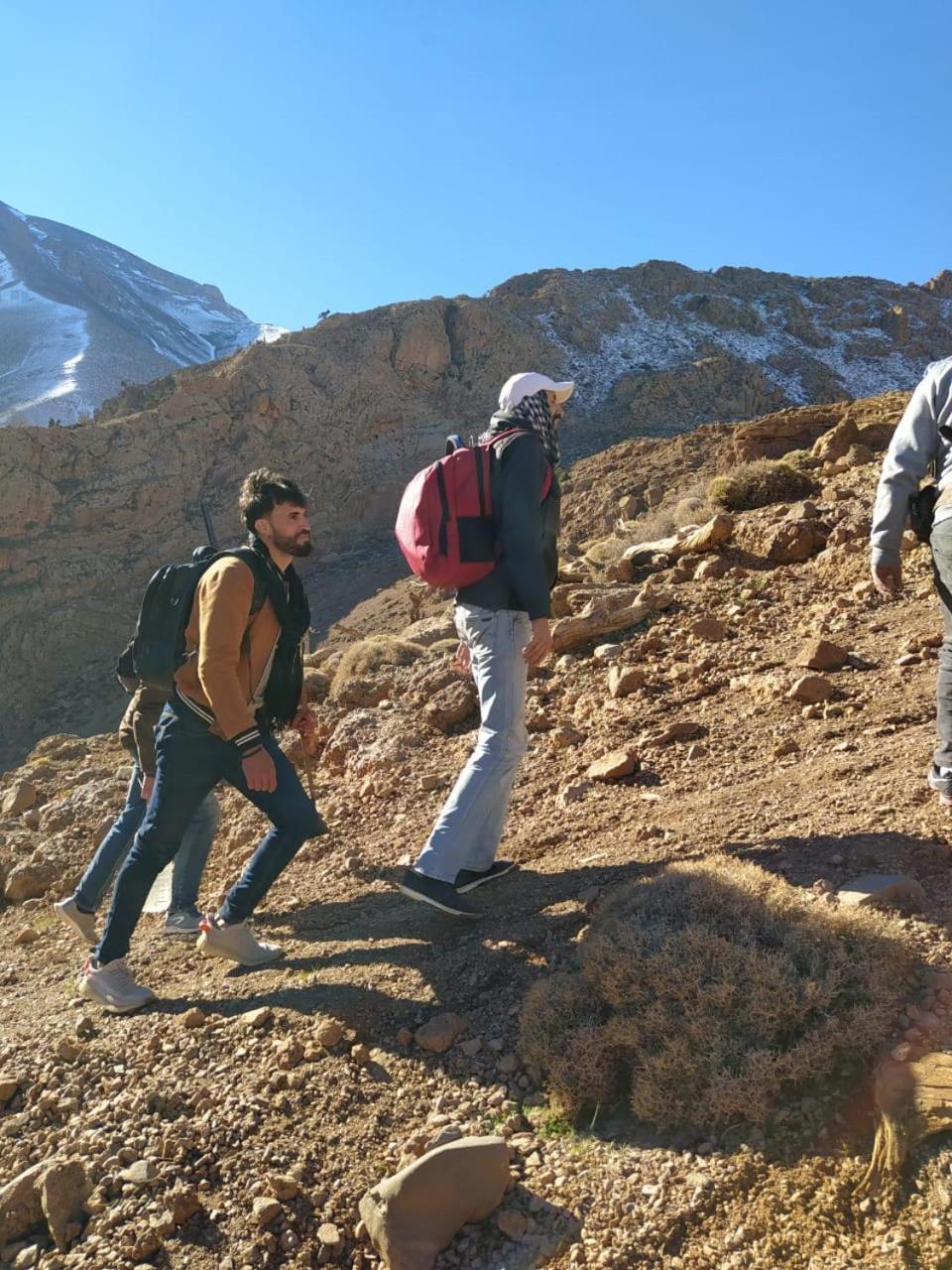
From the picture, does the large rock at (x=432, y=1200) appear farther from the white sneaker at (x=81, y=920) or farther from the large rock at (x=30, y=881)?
the large rock at (x=30, y=881)

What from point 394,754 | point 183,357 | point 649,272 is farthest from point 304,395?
point 183,357

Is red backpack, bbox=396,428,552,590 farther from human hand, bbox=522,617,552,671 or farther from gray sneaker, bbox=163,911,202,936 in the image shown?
gray sneaker, bbox=163,911,202,936

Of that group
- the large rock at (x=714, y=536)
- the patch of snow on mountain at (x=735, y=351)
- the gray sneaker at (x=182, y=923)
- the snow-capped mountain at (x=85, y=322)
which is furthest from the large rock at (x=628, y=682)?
the snow-capped mountain at (x=85, y=322)

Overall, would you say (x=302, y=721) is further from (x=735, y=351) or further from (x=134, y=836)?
(x=735, y=351)

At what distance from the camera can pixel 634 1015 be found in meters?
2.25

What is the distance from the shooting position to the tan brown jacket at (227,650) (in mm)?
2898

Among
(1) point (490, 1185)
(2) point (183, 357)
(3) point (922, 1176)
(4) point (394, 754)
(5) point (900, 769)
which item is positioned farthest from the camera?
(2) point (183, 357)

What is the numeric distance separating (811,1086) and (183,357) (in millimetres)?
87933

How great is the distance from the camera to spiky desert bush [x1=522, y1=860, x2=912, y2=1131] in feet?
6.49

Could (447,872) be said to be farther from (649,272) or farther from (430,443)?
(649,272)

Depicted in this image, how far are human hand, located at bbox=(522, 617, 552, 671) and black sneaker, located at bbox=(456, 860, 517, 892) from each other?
847 mm

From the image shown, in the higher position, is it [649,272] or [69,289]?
[69,289]

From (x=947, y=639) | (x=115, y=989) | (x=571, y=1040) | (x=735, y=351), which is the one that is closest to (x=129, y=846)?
(x=115, y=989)

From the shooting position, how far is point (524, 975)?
272 centimetres
